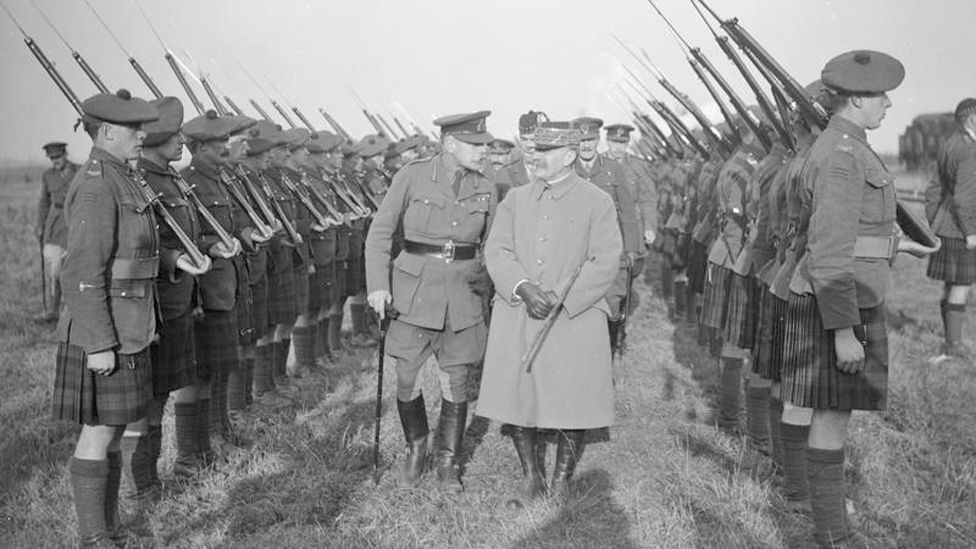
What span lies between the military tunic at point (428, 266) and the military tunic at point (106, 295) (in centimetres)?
145

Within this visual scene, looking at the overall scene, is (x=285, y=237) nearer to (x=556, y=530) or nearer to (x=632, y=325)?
(x=556, y=530)

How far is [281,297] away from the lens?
289 inches

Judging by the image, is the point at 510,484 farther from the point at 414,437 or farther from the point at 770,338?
the point at 770,338

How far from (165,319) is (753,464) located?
3.93 m

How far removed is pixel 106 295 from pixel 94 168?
626mm

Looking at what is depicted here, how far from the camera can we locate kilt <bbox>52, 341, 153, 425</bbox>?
3.84 m

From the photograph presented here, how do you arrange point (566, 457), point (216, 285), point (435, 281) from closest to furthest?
point (566, 457), point (435, 281), point (216, 285)

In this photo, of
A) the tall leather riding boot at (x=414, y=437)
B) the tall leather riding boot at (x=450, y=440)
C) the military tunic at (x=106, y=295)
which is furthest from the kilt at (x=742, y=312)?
the military tunic at (x=106, y=295)

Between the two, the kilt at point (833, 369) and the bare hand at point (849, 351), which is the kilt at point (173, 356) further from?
the bare hand at point (849, 351)

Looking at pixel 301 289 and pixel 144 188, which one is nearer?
pixel 144 188

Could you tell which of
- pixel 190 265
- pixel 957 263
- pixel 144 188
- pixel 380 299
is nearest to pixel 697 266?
pixel 957 263

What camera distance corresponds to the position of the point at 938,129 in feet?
97.4

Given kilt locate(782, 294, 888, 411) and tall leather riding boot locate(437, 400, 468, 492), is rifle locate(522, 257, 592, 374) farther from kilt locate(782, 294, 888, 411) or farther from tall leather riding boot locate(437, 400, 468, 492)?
kilt locate(782, 294, 888, 411)

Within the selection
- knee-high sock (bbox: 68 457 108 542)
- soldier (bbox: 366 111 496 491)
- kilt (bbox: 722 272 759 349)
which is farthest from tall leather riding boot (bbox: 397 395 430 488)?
kilt (bbox: 722 272 759 349)
